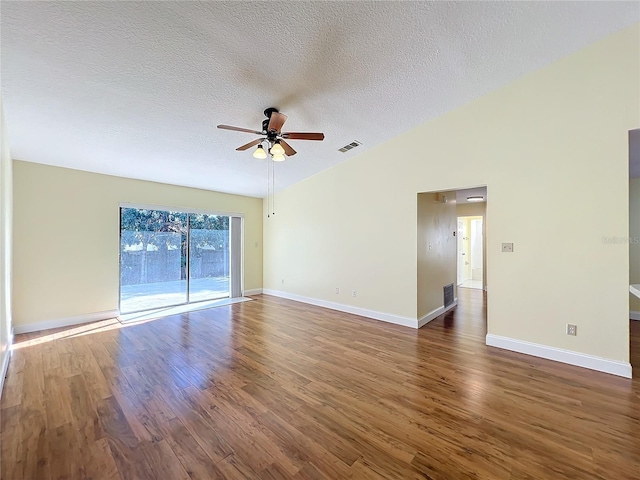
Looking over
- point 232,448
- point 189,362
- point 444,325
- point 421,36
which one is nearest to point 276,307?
point 189,362

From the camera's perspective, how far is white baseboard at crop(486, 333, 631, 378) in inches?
107

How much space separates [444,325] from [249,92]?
4431mm

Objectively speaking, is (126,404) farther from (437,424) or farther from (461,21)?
(461,21)

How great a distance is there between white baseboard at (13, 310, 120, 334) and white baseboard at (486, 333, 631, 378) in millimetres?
6269

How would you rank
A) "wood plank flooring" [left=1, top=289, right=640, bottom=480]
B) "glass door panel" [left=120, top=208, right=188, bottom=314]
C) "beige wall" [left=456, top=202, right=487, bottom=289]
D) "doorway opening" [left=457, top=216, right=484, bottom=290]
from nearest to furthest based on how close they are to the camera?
1. "wood plank flooring" [left=1, top=289, right=640, bottom=480]
2. "glass door panel" [left=120, top=208, right=188, bottom=314]
3. "beige wall" [left=456, top=202, right=487, bottom=289]
4. "doorway opening" [left=457, top=216, right=484, bottom=290]

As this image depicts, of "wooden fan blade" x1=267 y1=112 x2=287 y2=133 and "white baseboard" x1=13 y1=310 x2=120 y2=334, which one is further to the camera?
"white baseboard" x1=13 y1=310 x2=120 y2=334

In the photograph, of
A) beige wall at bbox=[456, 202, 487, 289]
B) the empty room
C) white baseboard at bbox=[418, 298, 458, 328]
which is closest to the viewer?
the empty room

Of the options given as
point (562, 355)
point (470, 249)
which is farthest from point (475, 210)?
point (562, 355)

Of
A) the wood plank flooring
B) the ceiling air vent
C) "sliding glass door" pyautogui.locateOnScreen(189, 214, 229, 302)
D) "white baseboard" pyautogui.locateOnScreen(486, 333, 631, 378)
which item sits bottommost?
the wood plank flooring

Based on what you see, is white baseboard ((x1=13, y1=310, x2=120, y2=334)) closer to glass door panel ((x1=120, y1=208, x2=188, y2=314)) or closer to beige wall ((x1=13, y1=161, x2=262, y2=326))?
beige wall ((x1=13, y1=161, x2=262, y2=326))

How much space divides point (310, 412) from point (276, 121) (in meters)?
2.79

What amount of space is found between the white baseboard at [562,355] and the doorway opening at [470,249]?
6247mm

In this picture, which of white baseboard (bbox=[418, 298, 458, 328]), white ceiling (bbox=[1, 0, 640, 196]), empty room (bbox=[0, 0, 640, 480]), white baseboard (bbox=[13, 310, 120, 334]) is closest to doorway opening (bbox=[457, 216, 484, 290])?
empty room (bbox=[0, 0, 640, 480])

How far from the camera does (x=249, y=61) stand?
99.9 inches
